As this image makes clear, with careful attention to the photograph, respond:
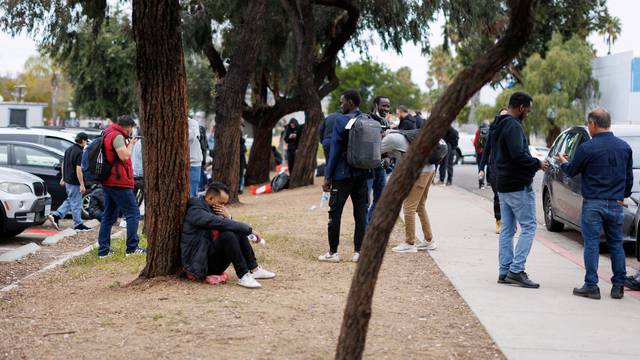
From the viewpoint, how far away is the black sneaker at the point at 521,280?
8561mm

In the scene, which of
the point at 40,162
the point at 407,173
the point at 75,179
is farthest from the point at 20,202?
the point at 407,173

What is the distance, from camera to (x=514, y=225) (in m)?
8.73

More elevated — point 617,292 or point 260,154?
point 260,154

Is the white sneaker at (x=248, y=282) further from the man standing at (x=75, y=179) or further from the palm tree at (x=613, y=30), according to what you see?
the palm tree at (x=613, y=30)

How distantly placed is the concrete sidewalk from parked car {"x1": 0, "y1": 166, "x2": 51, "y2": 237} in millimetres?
5823

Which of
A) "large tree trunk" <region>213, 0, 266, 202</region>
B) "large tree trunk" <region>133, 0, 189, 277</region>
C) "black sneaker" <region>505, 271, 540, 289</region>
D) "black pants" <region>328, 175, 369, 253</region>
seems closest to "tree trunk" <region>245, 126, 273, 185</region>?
"large tree trunk" <region>213, 0, 266, 202</region>

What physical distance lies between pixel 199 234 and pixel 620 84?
135ft

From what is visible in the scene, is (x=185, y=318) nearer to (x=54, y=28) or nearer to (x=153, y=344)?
(x=153, y=344)

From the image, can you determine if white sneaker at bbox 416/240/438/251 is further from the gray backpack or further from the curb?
the curb

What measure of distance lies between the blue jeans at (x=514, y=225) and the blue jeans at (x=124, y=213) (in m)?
4.25

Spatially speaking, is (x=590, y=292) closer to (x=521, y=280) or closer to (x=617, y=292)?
(x=617, y=292)

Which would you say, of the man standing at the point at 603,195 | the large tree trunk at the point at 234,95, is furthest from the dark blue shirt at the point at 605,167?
the large tree trunk at the point at 234,95

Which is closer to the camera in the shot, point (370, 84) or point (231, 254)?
point (231, 254)

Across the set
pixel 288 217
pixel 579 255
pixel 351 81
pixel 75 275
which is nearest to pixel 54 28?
pixel 288 217
